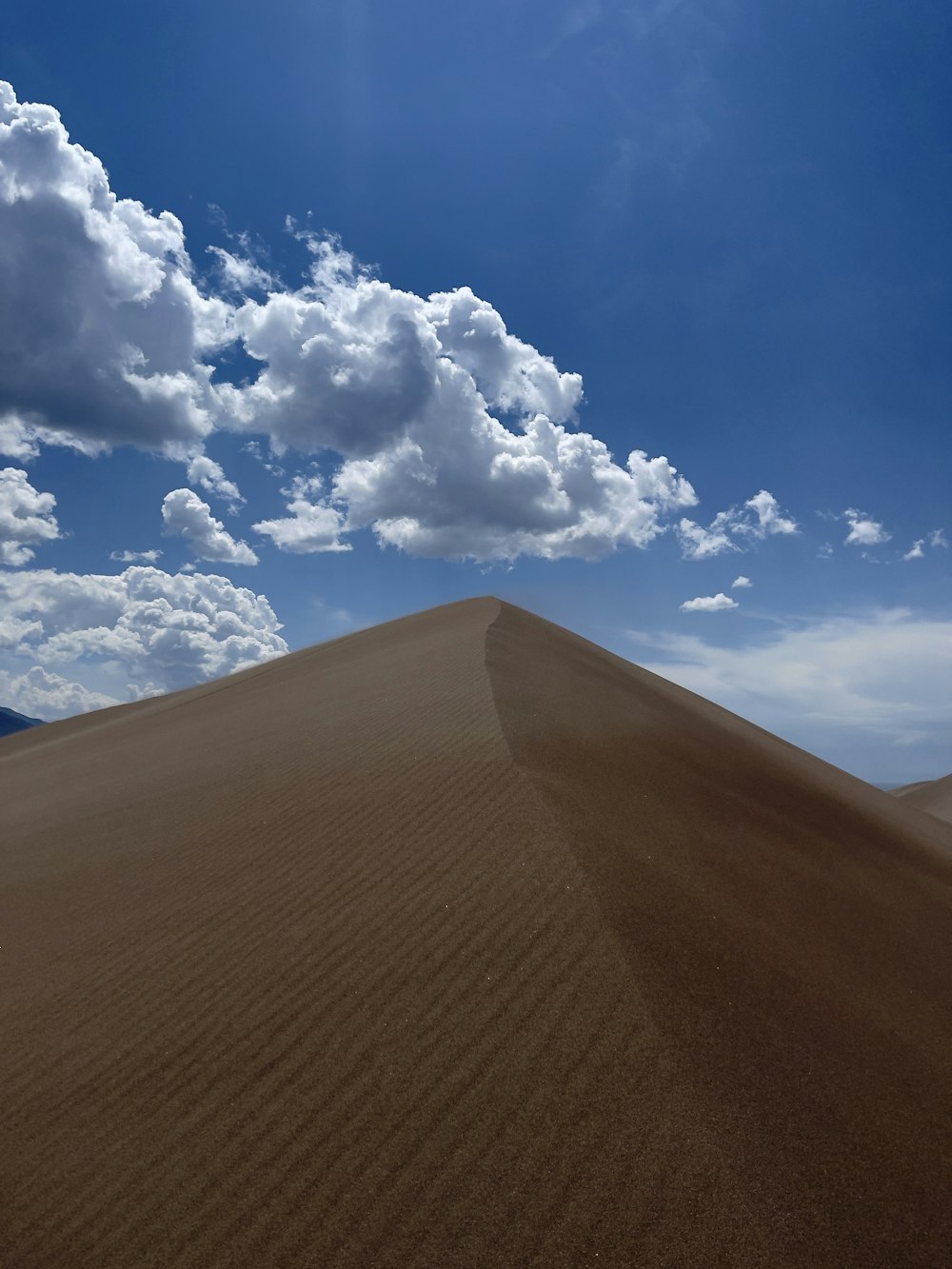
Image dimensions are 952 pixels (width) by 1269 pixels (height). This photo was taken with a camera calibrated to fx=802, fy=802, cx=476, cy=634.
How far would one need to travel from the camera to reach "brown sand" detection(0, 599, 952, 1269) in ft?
13.8

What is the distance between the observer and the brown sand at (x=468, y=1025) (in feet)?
13.8

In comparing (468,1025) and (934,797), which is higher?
(934,797)

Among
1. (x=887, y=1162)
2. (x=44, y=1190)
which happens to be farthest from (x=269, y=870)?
(x=887, y=1162)

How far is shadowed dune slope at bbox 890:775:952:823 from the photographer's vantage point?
Result: 44344 mm

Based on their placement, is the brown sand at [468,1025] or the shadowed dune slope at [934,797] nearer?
the brown sand at [468,1025]

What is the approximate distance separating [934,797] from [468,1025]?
54.1 metres

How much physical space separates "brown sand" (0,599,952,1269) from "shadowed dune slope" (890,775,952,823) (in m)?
39.3

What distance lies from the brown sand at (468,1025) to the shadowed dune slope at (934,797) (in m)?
39.3

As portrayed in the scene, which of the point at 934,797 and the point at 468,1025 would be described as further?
the point at 934,797

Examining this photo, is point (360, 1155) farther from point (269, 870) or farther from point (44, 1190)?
point (269, 870)

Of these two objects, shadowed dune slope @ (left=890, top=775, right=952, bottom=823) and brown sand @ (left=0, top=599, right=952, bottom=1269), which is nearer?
brown sand @ (left=0, top=599, right=952, bottom=1269)

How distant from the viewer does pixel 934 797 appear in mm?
50406

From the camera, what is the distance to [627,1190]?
420cm

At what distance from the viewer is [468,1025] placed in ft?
17.5
